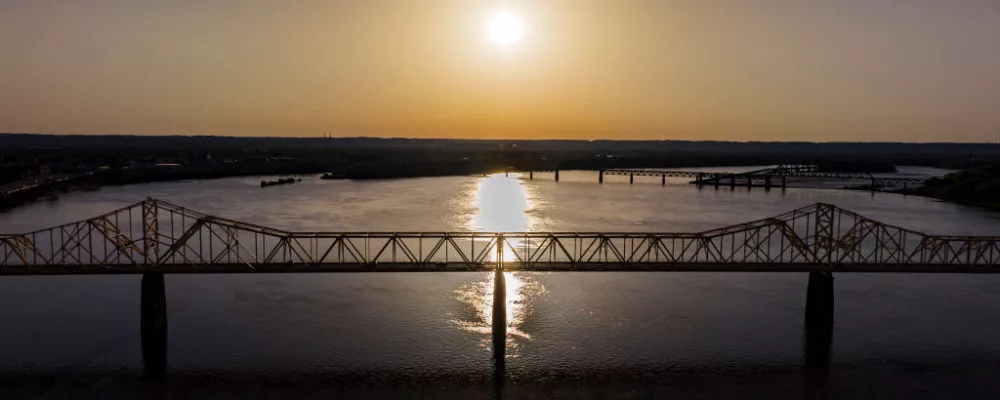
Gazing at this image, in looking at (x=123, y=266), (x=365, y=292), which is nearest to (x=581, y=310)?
(x=365, y=292)

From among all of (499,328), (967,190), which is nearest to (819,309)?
(499,328)

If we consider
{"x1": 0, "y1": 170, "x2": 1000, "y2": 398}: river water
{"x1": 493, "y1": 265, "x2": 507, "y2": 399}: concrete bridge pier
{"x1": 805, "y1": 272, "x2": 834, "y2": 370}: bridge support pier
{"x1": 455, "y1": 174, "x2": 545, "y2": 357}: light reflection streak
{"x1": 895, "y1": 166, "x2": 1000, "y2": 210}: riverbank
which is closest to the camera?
{"x1": 0, "y1": 170, "x2": 1000, "y2": 398}: river water

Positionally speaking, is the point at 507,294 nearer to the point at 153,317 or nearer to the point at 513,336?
the point at 513,336

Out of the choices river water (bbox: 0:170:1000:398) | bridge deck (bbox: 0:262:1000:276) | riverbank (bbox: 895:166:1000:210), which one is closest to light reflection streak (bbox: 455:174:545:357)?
river water (bbox: 0:170:1000:398)

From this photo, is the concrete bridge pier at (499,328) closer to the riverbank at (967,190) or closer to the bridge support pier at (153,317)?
the bridge support pier at (153,317)

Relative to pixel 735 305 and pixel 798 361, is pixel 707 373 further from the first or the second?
pixel 735 305

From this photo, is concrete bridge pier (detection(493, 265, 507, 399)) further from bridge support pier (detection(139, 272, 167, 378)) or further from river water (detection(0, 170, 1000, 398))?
bridge support pier (detection(139, 272, 167, 378))

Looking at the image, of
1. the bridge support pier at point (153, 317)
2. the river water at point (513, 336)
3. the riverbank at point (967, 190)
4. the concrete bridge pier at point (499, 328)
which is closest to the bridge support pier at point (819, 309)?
the river water at point (513, 336)

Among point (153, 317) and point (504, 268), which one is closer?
point (153, 317)
